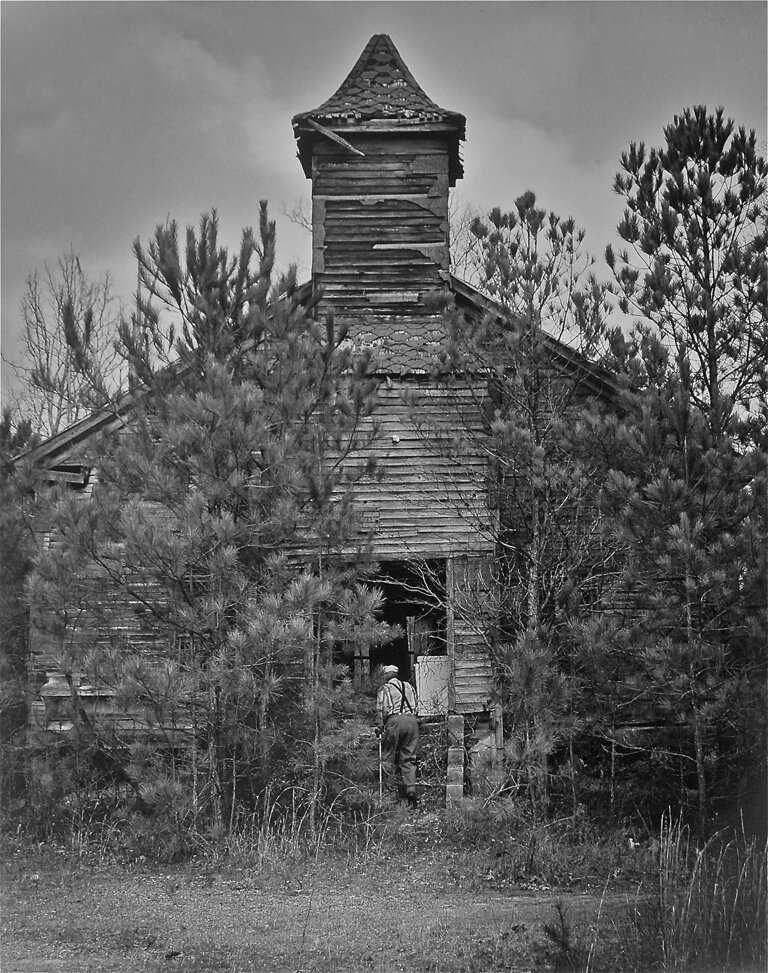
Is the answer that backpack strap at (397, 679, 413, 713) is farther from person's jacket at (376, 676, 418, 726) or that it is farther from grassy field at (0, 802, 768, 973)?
grassy field at (0, 802, 768, 973)

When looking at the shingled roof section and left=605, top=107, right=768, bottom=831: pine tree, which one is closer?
left=605, top=107, right=768, bottom=831: pine tree

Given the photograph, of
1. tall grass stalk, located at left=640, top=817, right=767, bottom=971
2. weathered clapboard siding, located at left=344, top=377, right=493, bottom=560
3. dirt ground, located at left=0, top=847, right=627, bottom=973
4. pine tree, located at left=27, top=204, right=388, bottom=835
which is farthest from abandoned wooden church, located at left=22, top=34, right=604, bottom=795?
tall grass stalk, located at left=640, top=817, right=767, bottom=971

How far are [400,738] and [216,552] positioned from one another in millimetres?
3902

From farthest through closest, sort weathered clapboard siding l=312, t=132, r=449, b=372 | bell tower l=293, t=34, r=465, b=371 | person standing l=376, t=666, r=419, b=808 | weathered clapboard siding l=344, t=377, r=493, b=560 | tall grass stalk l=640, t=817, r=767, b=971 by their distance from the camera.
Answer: bell tower l=293, t=34, r=465, b=371, weathered clapboard siding l=312, t=132, r=449, b=372, weathered clapboard siding l=344, t=377, r=493, b=560, person standing l=376, t=666, r=419, b=808, tall grass stalk l=640, t=817, r=767, b=971

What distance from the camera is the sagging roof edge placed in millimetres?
11047

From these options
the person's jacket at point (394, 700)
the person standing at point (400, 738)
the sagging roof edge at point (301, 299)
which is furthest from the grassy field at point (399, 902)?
the sagging roof edge at point (301, 299)

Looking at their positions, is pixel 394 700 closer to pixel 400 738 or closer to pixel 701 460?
pixel 400 738

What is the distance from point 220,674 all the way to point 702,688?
4.35m

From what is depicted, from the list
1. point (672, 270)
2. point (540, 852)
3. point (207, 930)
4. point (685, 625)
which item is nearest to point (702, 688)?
point (685, 625)

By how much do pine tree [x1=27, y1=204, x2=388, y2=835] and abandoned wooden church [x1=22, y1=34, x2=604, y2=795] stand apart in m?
1.01

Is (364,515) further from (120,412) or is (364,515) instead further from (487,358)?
(120,412)

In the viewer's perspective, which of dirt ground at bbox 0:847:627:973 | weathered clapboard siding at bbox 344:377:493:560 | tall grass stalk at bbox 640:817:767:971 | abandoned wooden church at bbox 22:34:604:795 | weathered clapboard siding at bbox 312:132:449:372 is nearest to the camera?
tall grass stalk at bbox 640:817:767:971

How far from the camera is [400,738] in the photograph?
12617mm

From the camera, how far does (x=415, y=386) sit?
527 inches
